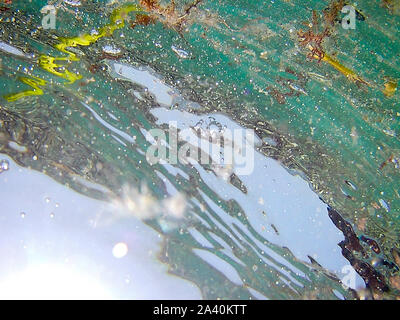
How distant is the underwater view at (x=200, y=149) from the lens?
3.67m

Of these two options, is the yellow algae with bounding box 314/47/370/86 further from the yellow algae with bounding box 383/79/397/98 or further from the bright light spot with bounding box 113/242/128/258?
the bright light spot with bounding box 113/242/128/258

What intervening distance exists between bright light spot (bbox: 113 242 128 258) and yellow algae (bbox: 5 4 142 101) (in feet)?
9.59

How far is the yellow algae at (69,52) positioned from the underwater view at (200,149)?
2cm

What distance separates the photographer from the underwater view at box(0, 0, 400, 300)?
12.0ft

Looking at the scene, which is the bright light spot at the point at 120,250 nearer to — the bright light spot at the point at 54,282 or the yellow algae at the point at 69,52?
the bright light spot at the point at 54,282

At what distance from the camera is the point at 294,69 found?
3803 millimetres

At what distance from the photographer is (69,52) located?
155 inches

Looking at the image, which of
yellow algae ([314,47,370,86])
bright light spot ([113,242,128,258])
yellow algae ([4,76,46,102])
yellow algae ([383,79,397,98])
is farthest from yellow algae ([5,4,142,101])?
yellow algae ([383,79,397,98])

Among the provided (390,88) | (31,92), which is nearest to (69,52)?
(31,92)

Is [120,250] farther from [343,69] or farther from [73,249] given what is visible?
[343,69]

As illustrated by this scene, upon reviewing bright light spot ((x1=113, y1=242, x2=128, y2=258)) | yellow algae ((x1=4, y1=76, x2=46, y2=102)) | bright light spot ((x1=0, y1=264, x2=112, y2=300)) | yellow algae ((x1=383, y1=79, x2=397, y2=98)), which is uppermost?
yellow algae ((x1=383, y1=79, x2=397, y2=98))

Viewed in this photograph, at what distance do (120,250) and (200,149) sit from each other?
2.43 metres

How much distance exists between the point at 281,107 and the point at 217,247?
8.35 ft

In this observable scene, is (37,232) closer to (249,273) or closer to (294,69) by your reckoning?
(249,273)
